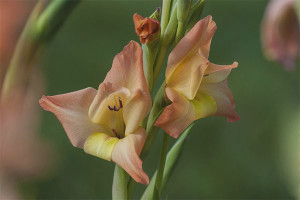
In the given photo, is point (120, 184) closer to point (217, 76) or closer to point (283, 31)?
point (217, 76)

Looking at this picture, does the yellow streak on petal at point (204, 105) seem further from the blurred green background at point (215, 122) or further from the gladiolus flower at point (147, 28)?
the blurred green background at point (215, 122)

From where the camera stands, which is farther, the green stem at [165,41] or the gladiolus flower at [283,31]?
the gladiolus flower at [283,31]

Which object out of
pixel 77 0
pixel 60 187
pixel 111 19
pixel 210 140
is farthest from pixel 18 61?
pixel 111 19

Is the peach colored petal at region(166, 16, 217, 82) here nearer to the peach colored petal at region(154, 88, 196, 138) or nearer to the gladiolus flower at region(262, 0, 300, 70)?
the peach colored petal at region(154, 88, 196, 138)

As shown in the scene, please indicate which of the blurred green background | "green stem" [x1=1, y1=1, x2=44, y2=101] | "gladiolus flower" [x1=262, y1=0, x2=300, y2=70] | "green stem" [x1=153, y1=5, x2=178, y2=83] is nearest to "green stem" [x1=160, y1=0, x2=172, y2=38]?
"green stem" [x1=153, y1=5, x2=178, y2=83]

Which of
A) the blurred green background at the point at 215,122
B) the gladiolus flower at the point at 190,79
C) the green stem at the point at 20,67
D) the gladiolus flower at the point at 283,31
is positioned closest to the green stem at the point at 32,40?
the green stem at the point at 20,67

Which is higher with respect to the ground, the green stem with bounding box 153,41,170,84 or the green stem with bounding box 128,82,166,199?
the green stem with bounding box 153,41,170,84

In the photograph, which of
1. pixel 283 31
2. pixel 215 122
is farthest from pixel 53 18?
pixel 215 122
